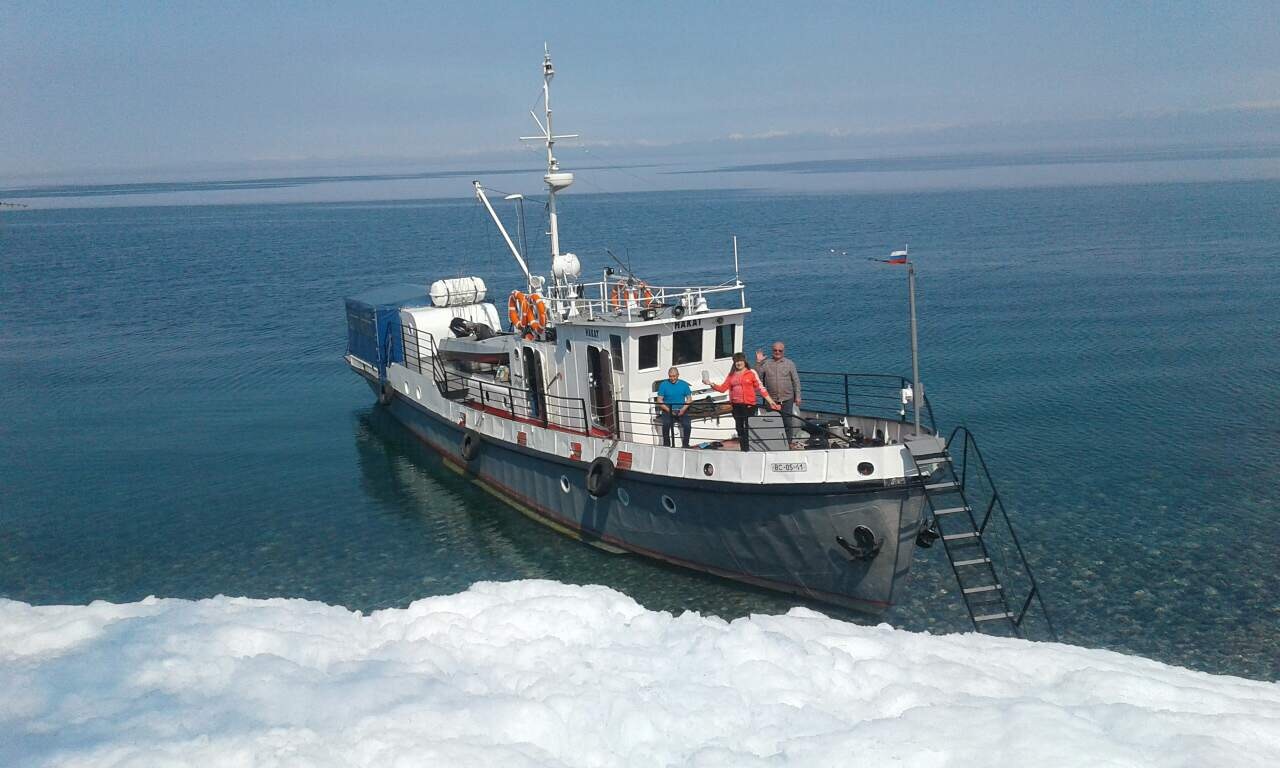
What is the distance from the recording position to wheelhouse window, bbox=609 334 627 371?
17.2 m

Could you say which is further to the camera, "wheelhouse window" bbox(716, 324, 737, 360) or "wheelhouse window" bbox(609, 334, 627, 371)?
"wheelhouse window" bbox(716, 324, 737, 360)

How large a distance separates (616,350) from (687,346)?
1275 millimetres

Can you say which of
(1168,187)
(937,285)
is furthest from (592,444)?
(1168,187)

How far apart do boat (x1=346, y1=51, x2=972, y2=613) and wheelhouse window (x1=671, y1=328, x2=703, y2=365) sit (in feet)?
0.08

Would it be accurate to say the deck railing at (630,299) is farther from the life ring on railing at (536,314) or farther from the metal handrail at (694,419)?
the metal handrail at (694,419)

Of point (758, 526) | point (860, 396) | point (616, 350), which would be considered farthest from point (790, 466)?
point (860, 396)

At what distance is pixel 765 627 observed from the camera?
9.69 meters

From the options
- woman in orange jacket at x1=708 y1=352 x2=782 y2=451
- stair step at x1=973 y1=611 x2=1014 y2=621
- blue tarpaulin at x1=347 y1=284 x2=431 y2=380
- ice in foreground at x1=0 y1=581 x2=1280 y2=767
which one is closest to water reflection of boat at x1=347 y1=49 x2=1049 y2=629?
woman in orange jacket at x1=708 y1=352 x2=782 y2=451

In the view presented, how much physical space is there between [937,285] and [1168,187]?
3327 inches

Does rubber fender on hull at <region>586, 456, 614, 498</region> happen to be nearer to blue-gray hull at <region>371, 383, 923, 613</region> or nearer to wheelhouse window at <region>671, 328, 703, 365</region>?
blue-gray hull at <region>371, 383, 923, 613</region>

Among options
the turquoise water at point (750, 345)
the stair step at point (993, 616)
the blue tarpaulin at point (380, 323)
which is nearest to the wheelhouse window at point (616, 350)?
the turquoise water at point (750, 345)

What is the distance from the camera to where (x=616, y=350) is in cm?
1727

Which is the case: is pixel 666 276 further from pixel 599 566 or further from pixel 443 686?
pixel 443 686

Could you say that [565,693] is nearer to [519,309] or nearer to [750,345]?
[519,309]
